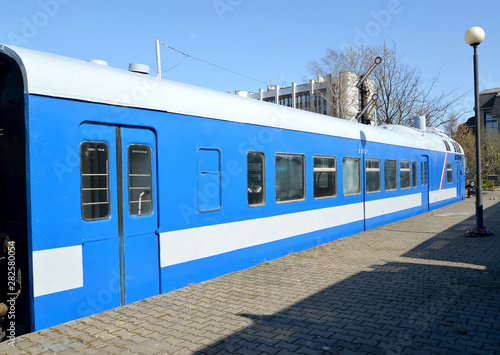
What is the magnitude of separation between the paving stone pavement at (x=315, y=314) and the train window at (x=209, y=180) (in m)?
1.20

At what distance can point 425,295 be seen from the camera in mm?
5945

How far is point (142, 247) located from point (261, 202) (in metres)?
2.84

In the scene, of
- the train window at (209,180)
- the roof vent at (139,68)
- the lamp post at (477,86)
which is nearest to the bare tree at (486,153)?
the lamp post at (477,86)

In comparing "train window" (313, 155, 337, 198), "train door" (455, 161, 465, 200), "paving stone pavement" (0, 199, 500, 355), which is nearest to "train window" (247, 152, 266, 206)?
"paving stone pavement" (0, 199, 500, 355)

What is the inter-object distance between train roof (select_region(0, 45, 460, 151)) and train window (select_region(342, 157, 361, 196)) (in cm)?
223

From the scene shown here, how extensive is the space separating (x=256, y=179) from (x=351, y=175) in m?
4.20

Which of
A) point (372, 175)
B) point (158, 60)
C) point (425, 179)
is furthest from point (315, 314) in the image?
point (158, 60)

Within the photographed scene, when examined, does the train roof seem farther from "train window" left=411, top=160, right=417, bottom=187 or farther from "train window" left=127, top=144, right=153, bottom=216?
"train window" left=411, top=160, right=417, bottom=187

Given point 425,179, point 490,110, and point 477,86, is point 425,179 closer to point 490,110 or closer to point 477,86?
point 477,86

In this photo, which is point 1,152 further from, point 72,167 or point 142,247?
point 142,247

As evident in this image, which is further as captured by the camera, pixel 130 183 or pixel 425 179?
pixel 425 179

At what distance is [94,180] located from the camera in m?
4.97

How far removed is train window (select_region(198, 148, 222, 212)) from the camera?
253 inches

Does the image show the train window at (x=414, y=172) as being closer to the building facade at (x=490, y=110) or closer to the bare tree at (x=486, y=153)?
the bare tree at (x=486, y=153)
